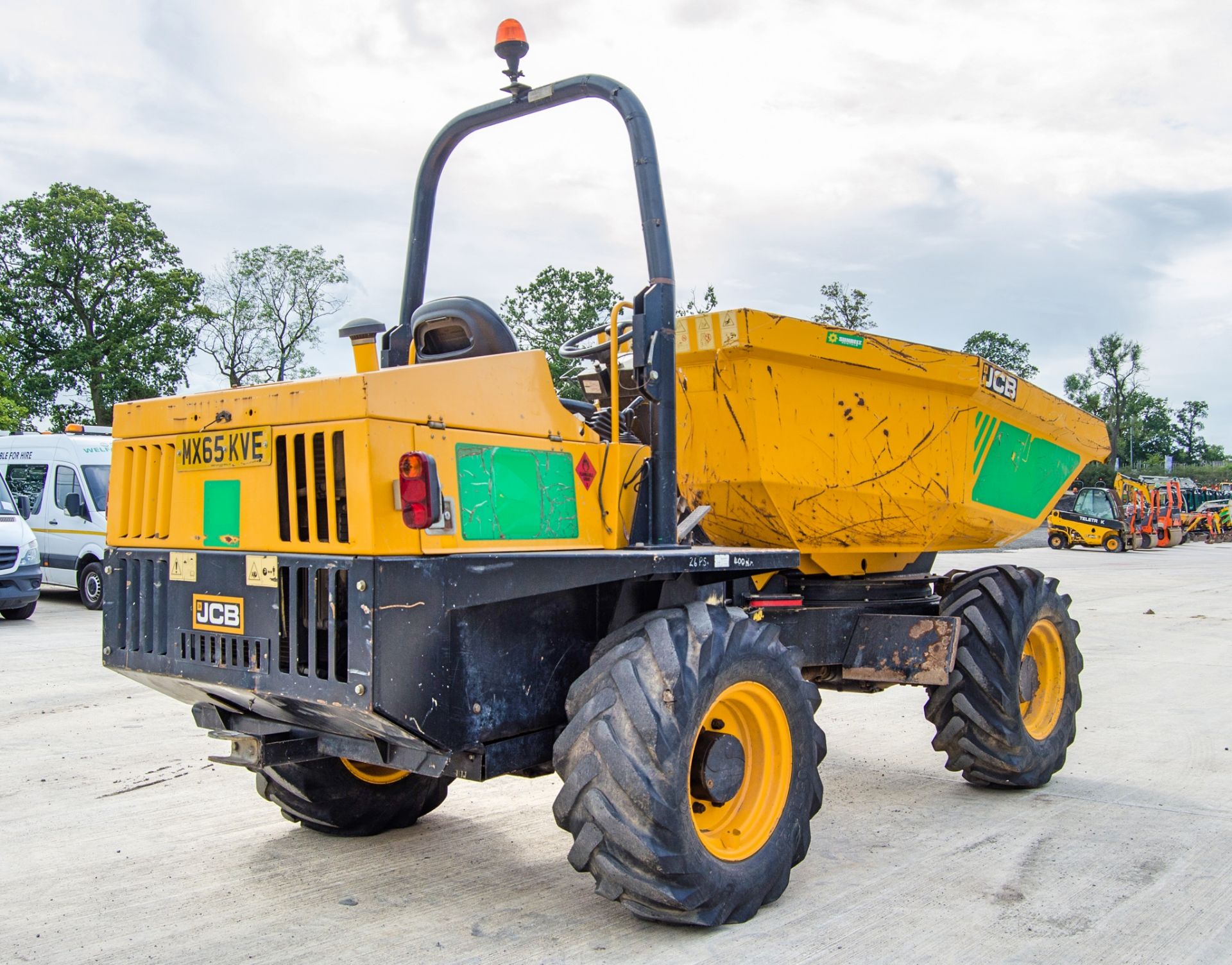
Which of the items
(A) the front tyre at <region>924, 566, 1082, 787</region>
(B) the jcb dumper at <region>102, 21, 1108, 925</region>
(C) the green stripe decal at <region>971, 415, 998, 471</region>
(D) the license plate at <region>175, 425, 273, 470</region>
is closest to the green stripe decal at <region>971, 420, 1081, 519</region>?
(C) the green stripe decal at <region>971, 415, 998, 471</region>

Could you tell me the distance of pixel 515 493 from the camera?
3709 mm

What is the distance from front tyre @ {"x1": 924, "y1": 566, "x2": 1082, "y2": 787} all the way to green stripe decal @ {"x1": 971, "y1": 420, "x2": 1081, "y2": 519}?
17.6 inches

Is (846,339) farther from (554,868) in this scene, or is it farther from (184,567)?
(184,567)

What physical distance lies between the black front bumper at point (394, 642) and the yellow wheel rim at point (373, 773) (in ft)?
2.40

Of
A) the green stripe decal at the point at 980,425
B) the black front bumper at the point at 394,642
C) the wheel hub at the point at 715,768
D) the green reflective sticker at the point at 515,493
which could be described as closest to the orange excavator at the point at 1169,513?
the green stripe decal at the point at 980,425

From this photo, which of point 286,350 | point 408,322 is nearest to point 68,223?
point 286,350

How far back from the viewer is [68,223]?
118ft

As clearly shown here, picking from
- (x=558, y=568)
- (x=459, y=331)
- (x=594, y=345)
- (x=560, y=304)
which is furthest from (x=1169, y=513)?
(x=558, y=568)

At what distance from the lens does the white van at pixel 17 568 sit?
1338 cm

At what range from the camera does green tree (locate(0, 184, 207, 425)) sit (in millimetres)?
34406

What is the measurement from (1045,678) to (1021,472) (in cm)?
118

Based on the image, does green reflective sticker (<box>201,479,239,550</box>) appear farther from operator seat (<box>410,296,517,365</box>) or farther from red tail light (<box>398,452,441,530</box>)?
operator seat (<box>410,296,517,365</box>)

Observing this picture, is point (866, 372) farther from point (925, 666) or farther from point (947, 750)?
point (947, 750)

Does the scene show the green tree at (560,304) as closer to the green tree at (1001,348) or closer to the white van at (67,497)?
the white van at (67,497)
